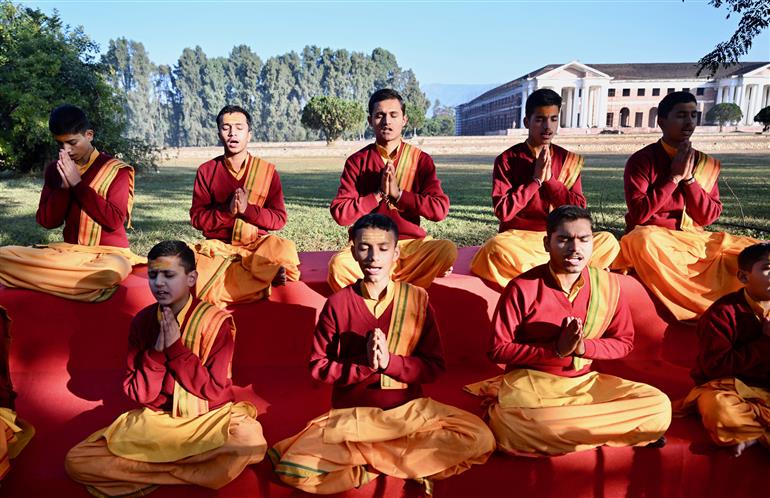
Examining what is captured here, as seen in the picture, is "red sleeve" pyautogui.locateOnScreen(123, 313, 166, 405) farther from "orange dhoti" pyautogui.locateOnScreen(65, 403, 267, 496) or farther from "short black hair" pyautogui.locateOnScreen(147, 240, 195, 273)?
"short black hair" pyautogui.locateOnScreen(147, 240, 195, 273)

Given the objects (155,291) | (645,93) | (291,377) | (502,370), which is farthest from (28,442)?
(645,93)

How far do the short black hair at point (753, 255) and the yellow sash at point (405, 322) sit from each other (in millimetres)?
1578

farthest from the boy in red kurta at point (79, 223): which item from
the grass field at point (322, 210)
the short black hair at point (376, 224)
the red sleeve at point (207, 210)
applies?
the grass field at point (322, 210)

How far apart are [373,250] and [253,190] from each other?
1589 mm

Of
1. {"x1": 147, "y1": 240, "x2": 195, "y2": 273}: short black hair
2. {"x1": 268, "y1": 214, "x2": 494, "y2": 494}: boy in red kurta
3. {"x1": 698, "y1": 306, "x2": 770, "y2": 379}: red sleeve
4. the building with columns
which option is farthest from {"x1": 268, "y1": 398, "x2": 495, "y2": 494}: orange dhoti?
the building with columns

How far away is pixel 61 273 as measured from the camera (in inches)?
137

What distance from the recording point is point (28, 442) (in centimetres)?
277

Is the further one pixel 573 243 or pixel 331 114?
pixel 331 114

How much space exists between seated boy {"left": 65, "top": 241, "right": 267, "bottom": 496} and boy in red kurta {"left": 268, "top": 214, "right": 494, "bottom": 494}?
0.25 metres

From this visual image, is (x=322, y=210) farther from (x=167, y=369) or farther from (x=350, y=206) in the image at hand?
(x=167, y=369)

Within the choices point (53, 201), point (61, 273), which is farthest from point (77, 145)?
point (61, 273)

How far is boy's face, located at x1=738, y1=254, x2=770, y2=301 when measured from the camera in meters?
2.67

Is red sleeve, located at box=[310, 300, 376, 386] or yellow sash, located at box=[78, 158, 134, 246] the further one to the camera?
yellow sash, located at box=[78, 158, 134, 246]

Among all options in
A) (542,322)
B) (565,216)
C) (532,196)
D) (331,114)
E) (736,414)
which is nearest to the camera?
(736,414)
